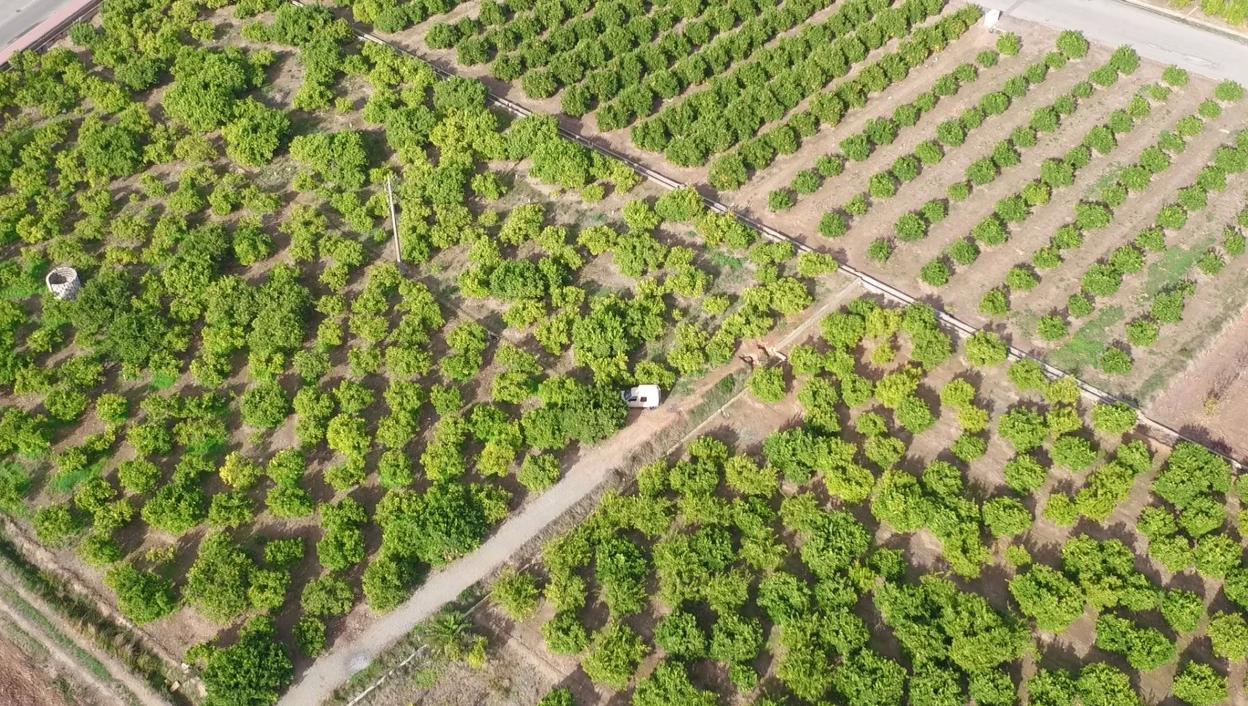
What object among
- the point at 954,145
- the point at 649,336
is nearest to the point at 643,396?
the point at 649,336

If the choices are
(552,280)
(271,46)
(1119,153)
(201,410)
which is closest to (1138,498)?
(1119,153)

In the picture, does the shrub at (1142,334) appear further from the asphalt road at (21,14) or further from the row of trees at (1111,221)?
the asphalt road at (21,14)

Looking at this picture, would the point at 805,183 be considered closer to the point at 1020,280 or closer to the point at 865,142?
the point at 865,142

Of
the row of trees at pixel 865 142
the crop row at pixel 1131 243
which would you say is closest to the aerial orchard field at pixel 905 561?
the crop row at pixel 1131 243

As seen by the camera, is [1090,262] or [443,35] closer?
[1090,262]

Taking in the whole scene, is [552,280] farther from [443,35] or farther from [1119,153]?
[1119,153]

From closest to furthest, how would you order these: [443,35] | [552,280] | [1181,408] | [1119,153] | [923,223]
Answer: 1. [1181,408]
2. [552,280]
3. [923,223]
4. [1119,153]
5. [443,35]
